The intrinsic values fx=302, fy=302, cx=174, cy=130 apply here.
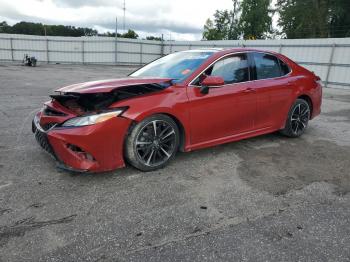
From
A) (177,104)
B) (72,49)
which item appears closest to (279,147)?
(177,104)

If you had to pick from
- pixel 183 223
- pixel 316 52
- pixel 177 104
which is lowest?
pixel 183 223

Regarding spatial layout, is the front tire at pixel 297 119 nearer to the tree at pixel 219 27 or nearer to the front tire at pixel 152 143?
the front tire at pixel 152 143

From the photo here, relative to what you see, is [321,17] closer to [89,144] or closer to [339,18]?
[339,18]

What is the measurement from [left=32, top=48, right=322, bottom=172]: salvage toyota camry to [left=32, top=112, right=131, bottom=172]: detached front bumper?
1cm

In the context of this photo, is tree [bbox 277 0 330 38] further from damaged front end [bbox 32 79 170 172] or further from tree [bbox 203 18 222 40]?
damaged front end [bbox 32 79 170 172]

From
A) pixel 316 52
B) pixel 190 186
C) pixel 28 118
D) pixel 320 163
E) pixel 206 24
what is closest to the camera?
pixel 190 186

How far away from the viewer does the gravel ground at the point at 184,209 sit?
229 cm

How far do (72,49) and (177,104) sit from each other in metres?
29.0

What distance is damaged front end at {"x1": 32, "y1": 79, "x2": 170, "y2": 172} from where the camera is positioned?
3.21m

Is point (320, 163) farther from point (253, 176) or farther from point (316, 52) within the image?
point (316, 52)

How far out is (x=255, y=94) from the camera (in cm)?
455

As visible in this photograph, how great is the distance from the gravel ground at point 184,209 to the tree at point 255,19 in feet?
160

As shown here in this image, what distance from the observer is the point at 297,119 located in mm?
5387

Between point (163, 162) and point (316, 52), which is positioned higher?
point (316, 52)
